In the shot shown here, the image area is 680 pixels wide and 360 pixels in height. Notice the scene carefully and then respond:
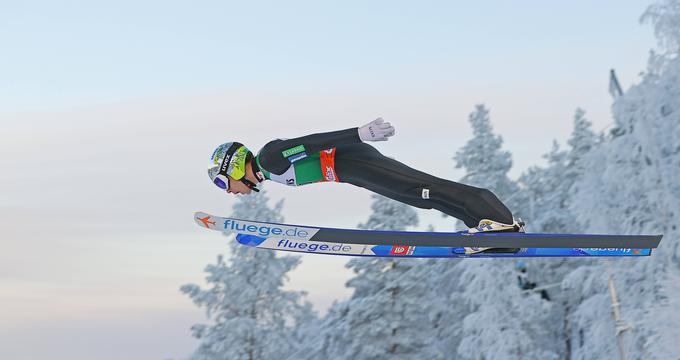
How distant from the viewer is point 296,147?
270 inches

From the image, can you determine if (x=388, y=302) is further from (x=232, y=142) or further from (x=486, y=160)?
(x=232, y=142)

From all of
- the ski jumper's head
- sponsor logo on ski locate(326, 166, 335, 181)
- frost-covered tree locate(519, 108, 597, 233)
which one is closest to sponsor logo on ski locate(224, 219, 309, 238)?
the ski jumper's head

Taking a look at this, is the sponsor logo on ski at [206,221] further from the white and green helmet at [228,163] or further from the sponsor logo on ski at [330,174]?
the sponsor logo on ski at [330,174]

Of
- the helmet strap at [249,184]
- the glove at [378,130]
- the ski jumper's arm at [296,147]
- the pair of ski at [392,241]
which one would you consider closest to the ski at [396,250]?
the pair of ski at [392,241]

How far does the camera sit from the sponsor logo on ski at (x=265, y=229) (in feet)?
24.8

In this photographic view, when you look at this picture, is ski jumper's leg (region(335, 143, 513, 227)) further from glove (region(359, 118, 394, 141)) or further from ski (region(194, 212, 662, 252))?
glove (region(359, 118, 394, 141))

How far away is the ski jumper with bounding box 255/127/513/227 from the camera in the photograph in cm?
714

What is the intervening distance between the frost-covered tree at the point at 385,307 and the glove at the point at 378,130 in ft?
71.2

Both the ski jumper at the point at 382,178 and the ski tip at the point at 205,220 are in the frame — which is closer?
the ski jumper at the point at 382,178

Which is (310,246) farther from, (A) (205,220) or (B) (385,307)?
(B) (385,307)

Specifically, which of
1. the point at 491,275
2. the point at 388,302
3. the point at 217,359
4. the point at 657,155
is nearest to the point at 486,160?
the point at 491,275

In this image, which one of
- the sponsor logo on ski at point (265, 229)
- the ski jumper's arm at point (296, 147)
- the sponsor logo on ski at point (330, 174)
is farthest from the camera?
the sponsor logo on ski at point (265, 229)

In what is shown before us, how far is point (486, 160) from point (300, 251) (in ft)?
91.6

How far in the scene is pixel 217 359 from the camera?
95.7ft
